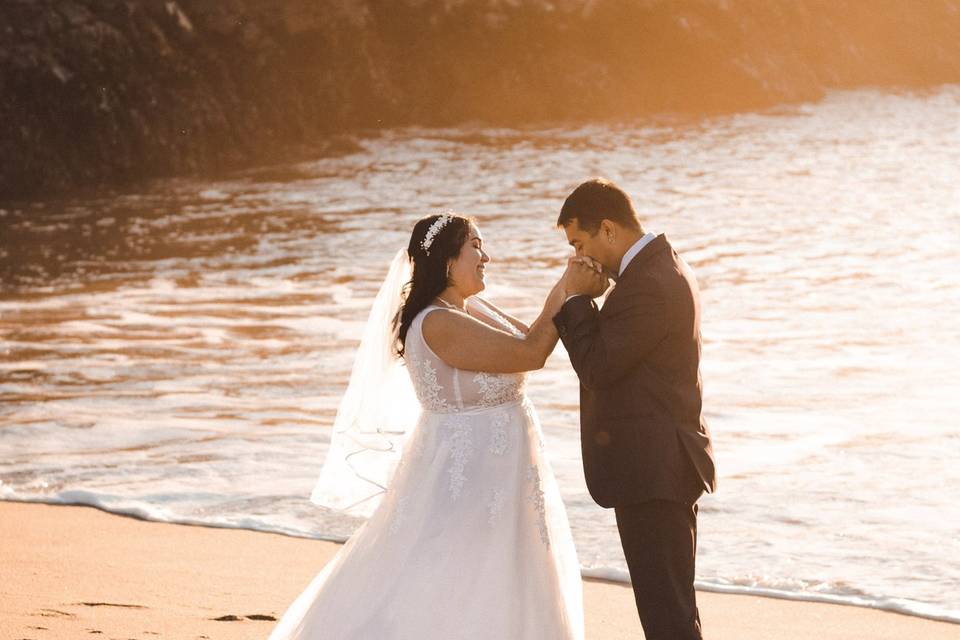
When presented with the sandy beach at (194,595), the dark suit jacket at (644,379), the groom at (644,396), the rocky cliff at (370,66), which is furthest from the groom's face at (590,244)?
the rocky cliff at (370,66)

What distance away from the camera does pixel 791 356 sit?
11.1 meters

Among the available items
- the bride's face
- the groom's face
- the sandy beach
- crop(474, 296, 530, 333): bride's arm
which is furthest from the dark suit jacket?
the sandy beach

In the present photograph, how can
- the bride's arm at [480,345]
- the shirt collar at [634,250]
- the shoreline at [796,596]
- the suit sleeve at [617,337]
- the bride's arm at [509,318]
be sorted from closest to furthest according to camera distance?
1. the suit sleeve at [617,337]
2. the shirt collar at [634,250]
3. the bride's arm at [480,345]
4. the bride's arm at [509,318]
5. the shoreline at [796,596]

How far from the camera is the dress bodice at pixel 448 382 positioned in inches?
159

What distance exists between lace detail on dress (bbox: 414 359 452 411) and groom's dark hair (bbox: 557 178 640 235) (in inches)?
25.7

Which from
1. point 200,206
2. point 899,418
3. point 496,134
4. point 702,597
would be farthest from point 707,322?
point 496,134

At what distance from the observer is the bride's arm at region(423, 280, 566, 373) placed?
391cm

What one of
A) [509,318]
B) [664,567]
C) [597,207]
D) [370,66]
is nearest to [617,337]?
[597,207]

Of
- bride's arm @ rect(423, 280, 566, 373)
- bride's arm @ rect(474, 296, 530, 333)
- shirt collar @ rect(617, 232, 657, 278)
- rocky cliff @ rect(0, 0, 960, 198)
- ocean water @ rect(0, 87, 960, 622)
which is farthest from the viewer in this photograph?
rocky cliff @ rect(0, 0, 960, 198)

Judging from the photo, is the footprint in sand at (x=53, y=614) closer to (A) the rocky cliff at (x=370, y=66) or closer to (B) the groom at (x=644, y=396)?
(B) the groom at (x=644, y=396)

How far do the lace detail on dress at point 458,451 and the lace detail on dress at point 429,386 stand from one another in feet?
0.22

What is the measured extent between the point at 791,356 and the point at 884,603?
568cm

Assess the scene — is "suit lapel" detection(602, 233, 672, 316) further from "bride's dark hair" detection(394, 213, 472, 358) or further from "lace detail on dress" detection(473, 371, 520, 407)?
"bride's dark hair" detection(394, 213, 472, 358)

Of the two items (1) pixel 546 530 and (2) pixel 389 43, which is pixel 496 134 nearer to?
(2) pixel 389 43
